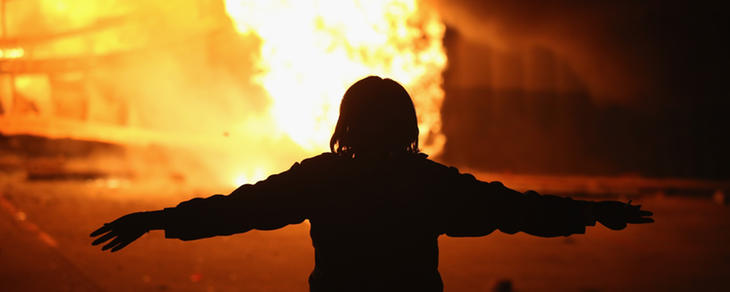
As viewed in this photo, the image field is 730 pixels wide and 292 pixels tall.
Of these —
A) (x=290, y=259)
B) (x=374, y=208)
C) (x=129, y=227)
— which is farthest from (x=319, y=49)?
(x=374, y=208)

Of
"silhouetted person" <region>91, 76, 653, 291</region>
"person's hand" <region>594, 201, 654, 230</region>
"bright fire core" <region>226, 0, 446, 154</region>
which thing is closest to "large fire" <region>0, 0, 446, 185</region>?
"bright fire core" <region>226, 0, 446, 154</region>

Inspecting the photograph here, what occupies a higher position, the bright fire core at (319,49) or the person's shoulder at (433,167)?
the bright fire core at (319,49)

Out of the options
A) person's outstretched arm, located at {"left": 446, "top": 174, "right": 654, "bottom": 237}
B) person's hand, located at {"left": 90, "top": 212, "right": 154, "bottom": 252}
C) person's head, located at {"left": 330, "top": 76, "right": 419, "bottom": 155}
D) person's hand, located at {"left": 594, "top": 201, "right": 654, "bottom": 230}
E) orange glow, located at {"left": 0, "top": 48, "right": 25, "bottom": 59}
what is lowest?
person's hand, located at {"left": 90, "top": 212, "right": 154, "bottom": 252}

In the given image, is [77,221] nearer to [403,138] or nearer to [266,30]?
[266,30]

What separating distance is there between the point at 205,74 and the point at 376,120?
12.1 m

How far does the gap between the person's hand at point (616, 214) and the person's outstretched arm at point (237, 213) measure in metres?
1.11

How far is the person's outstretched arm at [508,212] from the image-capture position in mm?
1904

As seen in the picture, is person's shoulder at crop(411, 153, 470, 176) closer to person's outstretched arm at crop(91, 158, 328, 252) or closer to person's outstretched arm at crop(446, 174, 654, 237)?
person's outstretched arm at crop(446, 174, 654, 237)

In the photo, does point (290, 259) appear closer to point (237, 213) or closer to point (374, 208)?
point (237, 213)

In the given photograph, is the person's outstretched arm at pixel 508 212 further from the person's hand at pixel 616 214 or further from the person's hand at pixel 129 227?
the person's hand at pixel 129 227

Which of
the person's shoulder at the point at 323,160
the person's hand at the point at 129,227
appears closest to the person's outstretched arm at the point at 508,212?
the person's shoulder at the point at 323,160

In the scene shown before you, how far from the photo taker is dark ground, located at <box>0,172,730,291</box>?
15.6 ft

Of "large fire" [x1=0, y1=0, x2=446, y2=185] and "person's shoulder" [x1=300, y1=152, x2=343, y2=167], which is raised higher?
"large fire" [x1=0, y1=0, x2=446, y2=185]

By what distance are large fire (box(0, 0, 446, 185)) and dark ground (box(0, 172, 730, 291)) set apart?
160 inches
